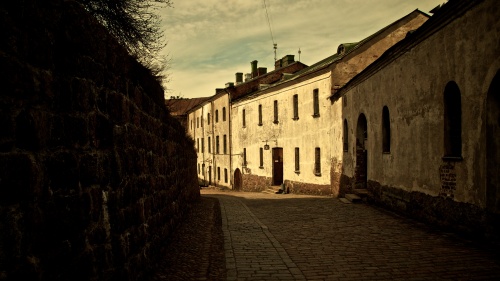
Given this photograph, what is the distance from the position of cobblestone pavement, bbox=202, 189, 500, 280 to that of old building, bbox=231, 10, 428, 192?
10.6 metres

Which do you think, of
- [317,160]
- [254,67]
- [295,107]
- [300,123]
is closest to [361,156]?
[317,160]

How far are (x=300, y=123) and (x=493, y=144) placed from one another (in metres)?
18.0

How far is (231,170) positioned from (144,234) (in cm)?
3103

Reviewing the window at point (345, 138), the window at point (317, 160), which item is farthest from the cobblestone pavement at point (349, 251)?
the window at point (317, 160)

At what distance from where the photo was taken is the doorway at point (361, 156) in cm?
1694

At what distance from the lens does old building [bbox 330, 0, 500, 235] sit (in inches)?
300

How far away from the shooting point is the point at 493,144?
24.9 feet

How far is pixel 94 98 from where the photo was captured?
12.0 ft

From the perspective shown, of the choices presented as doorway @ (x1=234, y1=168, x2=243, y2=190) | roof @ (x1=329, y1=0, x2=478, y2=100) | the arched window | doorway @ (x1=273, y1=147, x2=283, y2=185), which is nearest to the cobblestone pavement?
the arched window

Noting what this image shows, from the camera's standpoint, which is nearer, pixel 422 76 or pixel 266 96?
pixel 422 76

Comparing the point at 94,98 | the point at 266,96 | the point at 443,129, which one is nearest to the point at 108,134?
the point at 94,98

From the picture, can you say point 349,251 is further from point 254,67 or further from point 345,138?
point 254,67

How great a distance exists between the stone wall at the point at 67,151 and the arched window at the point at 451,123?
7.21 meters

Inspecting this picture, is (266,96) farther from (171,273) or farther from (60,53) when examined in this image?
(60,53)
